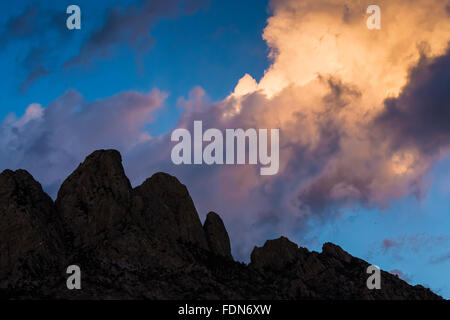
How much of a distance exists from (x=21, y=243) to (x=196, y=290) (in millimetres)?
65958

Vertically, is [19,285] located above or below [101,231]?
below
